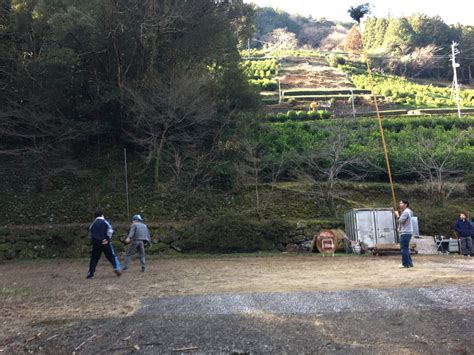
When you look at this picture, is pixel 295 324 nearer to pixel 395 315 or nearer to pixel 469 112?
pixel 395 315

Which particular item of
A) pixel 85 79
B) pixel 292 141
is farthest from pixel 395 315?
pixel 292 141

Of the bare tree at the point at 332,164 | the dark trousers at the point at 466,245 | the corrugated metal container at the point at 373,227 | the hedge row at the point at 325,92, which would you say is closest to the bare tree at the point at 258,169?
the bare tree at the point at 332,164

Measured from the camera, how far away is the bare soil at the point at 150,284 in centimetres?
582

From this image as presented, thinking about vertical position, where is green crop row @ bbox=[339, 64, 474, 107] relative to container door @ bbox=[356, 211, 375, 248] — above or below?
above

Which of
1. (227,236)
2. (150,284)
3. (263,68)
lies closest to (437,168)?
(227,236)

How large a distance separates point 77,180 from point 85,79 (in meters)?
4.97

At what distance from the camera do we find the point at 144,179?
66.7 ft

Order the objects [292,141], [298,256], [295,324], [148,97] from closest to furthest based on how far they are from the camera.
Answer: [295,324], [298,256], [148,97], [292,141]

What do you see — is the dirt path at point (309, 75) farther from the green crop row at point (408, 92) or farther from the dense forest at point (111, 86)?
the dense forest at point (111, 86)

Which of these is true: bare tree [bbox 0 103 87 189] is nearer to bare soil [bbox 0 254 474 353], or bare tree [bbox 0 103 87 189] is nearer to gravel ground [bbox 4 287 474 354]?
bare soil [bbox 0 254 474 353]

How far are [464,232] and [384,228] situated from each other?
114 inches

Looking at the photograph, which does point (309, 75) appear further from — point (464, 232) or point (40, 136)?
point (464, 232)

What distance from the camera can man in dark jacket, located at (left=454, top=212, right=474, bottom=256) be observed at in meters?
14.6

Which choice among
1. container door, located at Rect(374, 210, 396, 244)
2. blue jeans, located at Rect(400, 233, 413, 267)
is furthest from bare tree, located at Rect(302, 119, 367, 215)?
blue jeans, located at Rect(400, 233, 413, 267)
